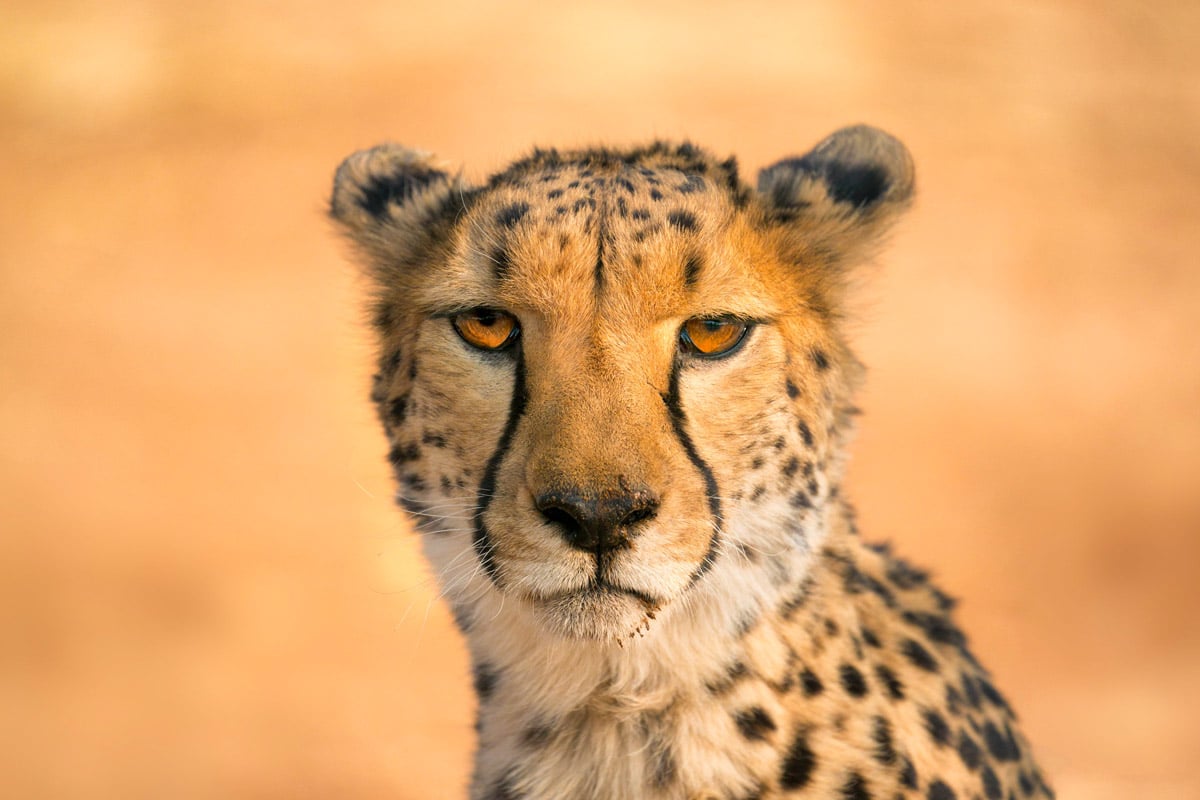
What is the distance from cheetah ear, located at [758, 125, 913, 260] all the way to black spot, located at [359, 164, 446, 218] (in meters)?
0.49

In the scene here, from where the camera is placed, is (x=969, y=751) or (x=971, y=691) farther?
(x=971, y=691)

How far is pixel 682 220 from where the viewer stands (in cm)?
171

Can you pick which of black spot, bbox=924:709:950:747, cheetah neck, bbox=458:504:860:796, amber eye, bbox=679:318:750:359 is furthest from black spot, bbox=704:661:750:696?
amber eye, bbox=679:318:750:359

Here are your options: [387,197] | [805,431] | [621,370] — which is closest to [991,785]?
[805,431]

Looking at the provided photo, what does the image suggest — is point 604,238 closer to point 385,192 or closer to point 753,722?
point 385,192

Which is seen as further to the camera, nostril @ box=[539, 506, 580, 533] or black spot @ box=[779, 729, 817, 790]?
black spot @ box=[779, 729, 817, 790]

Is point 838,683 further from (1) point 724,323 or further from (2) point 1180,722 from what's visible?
(2) point 1180,722

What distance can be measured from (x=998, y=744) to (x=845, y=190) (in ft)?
2.63

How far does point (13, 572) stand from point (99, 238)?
210 centimetres

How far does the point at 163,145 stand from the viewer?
7.24m

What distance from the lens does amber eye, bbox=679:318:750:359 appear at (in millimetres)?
1654

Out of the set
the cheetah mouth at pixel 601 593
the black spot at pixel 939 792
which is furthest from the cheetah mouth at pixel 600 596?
the black spot at pixel 939 792

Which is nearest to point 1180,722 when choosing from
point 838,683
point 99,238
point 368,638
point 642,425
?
point 368,638

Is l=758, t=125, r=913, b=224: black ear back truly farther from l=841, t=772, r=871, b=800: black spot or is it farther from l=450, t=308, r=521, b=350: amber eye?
l=841, t=772, r=871, b=800: black spot
